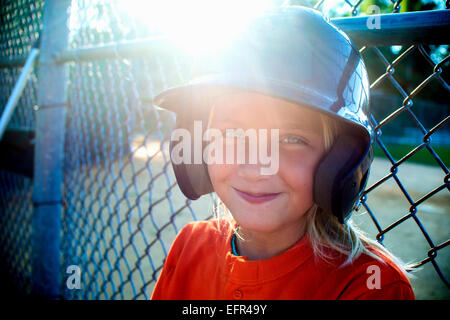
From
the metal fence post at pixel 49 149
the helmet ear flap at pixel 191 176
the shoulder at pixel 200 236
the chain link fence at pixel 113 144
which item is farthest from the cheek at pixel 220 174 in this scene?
the metal fence post at pixel 49 149

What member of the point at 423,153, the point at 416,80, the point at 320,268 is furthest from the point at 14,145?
the point at 416,80

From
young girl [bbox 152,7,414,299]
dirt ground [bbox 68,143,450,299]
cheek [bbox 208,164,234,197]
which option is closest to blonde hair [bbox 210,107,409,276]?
young girl [bbox 152,7,414,299]

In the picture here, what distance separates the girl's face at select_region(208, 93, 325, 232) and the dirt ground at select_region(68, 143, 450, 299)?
0.37 meters

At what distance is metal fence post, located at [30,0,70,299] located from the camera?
1.80 metres

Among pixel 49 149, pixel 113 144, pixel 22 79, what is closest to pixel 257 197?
pixel 49 149

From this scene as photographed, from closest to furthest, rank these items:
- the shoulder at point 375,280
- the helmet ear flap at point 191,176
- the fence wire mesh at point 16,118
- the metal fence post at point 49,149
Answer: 1. the shoulder at point 375,280
2. the helmet ear flap at point 191,176
3. the metal fence post at point 49,149
4. the fence wire mesh at point 16,118

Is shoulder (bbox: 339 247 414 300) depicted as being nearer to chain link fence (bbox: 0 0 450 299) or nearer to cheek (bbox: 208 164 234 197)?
chain link fence (bbox: 0 0 450 299)

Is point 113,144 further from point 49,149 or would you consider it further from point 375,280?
point 375,280

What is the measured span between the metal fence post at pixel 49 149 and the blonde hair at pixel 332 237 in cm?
151

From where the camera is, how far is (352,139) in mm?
975

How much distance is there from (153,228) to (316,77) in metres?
3.38

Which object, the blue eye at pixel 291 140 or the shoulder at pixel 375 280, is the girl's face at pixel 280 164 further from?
the shoulder at pixel 375 280

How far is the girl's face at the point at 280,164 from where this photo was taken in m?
1.00

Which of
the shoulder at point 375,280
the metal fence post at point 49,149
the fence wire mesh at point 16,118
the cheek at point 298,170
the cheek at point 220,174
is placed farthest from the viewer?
the fence wire mesh at point 16,118
